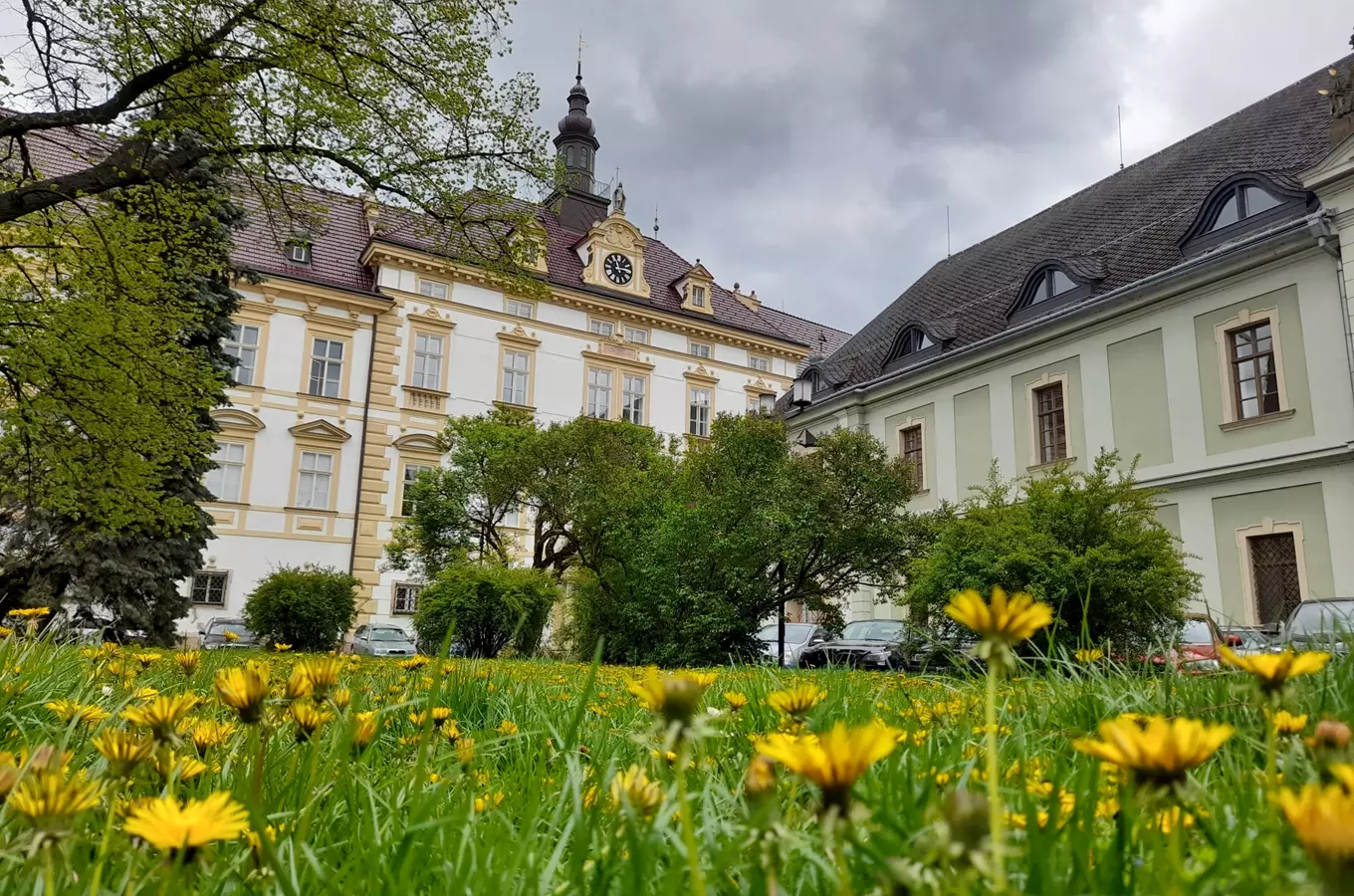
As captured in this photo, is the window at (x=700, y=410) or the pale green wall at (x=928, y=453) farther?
the window at (x=700, y=410)

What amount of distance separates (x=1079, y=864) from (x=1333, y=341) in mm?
18311

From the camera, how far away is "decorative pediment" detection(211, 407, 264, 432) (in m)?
24.9

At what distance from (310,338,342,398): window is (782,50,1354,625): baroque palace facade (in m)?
15.3

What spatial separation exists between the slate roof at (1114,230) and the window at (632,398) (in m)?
7.17

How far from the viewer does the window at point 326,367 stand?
88.0 ft

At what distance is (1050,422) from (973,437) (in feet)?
7.17

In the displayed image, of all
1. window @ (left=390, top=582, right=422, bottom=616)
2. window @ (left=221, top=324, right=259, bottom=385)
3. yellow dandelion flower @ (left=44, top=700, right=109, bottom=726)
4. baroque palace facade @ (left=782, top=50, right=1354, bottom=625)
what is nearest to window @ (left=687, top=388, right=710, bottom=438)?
baroque palace facade @ (left=782, top=50, right=1354, bottom=625)

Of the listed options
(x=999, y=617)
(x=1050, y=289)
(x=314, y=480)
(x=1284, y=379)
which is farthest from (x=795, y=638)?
(x=999, y=617)

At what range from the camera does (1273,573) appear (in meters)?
15.6

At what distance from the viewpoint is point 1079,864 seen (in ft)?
2.87

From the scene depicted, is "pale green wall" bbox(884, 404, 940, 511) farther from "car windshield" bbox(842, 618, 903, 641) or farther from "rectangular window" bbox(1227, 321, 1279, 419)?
"rectangular window" bbox(1227, 321, 1279, 419)

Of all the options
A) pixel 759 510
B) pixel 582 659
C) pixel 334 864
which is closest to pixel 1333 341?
pixel 759 510

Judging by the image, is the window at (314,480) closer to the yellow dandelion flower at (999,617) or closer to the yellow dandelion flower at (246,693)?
the yellow dandelion flower at (246,693)

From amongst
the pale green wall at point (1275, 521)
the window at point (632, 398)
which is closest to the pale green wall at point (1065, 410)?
the pale green wall at point (1275, 521)
